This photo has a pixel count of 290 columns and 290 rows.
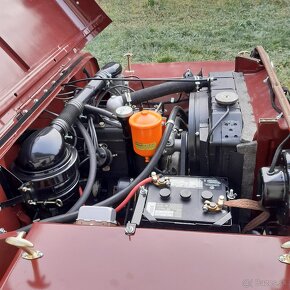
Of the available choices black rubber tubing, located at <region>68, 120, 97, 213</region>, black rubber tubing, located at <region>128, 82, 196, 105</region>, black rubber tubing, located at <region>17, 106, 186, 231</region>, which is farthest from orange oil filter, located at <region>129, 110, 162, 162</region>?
black rubber tubing, located at <region>128, 82, 196, 105</region>

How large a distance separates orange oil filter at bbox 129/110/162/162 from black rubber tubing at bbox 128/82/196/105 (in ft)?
1.01

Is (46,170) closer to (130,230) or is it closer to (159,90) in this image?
(130,230)

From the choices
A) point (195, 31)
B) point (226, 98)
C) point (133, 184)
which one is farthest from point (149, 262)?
point (195, 31)

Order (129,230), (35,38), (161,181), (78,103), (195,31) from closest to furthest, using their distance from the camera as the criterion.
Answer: (129,230) → (161,181) → (78,103) → (35,38) → (195,31)

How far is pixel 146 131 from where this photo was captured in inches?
62.4

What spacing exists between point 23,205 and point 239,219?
87 centimetres

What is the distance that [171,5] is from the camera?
6.81m

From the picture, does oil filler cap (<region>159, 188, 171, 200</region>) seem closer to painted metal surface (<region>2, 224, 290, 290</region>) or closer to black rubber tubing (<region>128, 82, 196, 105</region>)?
painted metal surface (<region>2, 224, 290, 290</region>)

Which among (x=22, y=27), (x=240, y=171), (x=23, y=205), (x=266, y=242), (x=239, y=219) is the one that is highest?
(x=22, y=27)

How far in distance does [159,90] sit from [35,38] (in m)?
0.65

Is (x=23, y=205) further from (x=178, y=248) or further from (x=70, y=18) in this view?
(x=70, y=18)

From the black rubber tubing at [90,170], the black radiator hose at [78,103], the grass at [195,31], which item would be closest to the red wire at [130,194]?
the black rubber tubing at [90,170]

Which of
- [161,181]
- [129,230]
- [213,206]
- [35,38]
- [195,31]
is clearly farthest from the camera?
[195,31]

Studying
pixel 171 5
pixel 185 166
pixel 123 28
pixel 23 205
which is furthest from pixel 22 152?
pixel 171 5
